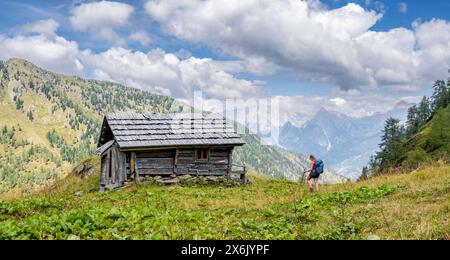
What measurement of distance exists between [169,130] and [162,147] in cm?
231

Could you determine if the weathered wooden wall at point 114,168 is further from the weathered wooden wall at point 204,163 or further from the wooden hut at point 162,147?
the weathered wooden wall at point 204,163

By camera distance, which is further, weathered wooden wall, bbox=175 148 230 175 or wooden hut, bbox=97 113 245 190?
weathered wooden wall, bbox=175 148 230 175

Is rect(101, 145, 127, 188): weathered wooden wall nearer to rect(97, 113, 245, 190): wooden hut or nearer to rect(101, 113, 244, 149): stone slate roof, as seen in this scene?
rect(97, 113, 245, 190): wooden hut

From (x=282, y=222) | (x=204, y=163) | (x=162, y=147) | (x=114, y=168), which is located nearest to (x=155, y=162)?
(x=162, y=147)

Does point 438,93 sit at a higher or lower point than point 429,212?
higher

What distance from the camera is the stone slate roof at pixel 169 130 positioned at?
95.4ft

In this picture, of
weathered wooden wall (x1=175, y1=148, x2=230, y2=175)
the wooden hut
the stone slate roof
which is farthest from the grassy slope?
weathered wooden wall (x1=175, y1=148, x2=230, y2=175)

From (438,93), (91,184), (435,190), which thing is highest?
(438,93)

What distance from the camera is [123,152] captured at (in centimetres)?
2884

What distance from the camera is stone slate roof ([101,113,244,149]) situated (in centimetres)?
2908

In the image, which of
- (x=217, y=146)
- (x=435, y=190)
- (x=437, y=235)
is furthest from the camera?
(x=217, y=146)

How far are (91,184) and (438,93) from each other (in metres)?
113
